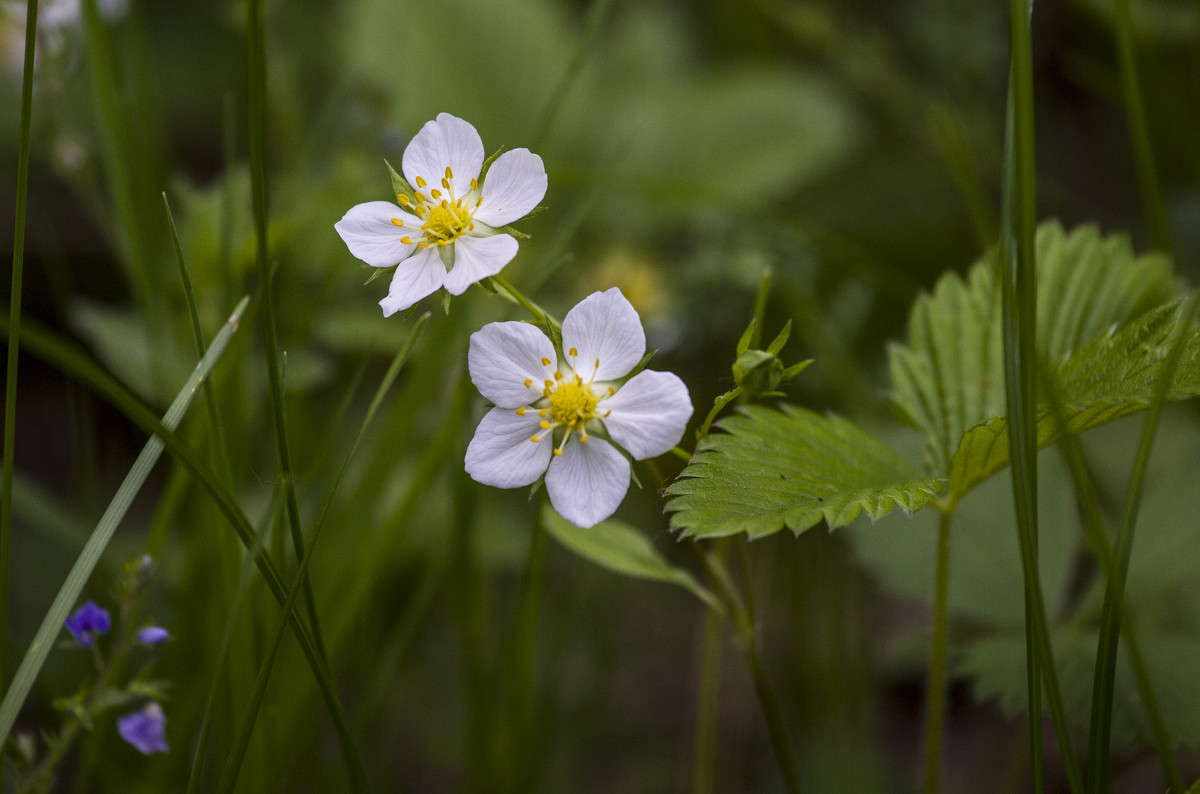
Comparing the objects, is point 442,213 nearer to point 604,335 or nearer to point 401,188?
point 401,188

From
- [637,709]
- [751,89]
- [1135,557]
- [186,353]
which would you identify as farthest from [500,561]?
[751,89]

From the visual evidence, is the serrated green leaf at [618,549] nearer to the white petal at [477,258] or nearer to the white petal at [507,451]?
the white petal at [507,451]

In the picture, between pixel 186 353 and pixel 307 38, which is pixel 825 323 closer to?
pixel 186 353

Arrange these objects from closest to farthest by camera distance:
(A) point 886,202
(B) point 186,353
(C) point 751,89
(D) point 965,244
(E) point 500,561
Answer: (B) point 186,353, (E) point 500,561, (D) point 965,244, (A) point 886,202, (C) point 751,89

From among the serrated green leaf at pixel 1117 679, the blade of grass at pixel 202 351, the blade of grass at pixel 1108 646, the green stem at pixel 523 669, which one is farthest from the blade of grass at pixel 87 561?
the serrated green leaf at pixel 1117 679

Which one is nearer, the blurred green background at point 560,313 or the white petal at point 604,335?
the white petal at point 604,335

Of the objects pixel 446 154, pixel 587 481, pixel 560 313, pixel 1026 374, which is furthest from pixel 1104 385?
pixel 560 313
